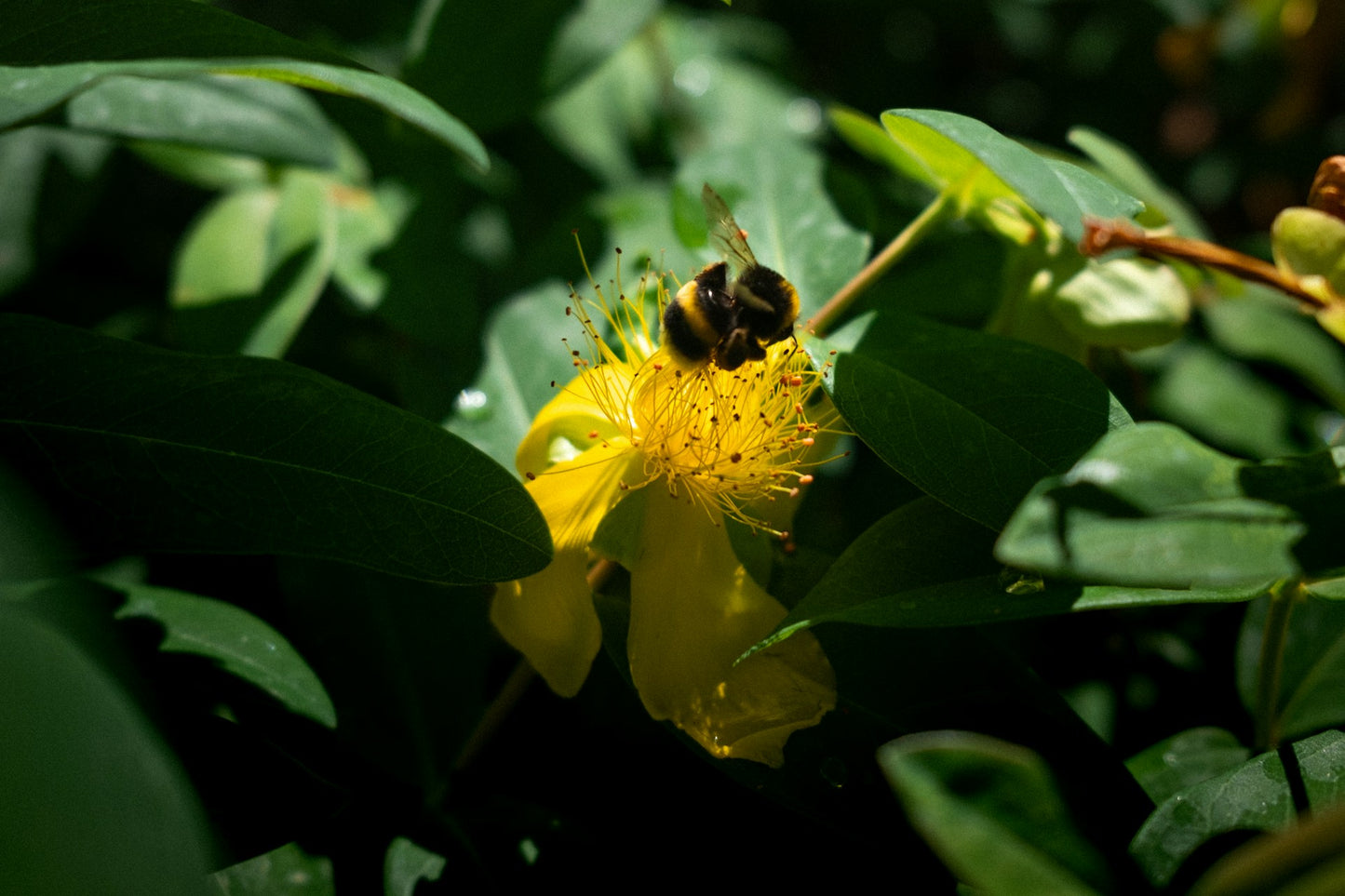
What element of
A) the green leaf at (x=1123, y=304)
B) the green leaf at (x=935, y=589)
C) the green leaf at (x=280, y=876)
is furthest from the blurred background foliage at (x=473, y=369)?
the green leaf at (x=1123, y=304)

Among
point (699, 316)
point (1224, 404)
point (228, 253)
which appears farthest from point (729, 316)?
point (1224, 404)

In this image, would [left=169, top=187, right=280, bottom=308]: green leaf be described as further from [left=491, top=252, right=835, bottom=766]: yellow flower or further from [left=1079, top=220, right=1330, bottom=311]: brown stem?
[left=1079, top=220, right=1330, bottom=311]: brown stem

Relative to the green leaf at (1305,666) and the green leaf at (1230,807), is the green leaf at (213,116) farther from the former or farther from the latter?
the green leaf at (1305,666)

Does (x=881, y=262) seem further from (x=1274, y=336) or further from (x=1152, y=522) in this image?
(x=1274, y=336)

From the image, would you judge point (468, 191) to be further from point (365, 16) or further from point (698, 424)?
point (698, 424)

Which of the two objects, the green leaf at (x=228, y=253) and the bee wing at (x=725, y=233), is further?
the green leaf at (x=228, y=253)
